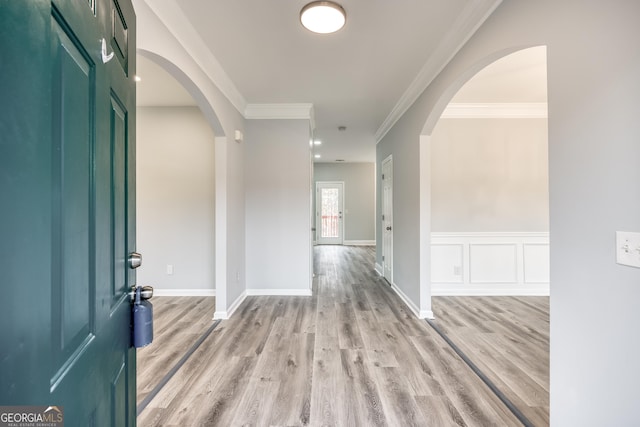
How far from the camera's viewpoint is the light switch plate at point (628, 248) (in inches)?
39.0

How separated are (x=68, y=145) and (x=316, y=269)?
5632 millimetres

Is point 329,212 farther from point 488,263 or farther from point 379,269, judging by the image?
point 488,263

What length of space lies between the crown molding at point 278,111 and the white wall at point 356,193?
225 inches

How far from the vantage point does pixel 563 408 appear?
1.29 metres

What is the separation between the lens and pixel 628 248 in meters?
1.02

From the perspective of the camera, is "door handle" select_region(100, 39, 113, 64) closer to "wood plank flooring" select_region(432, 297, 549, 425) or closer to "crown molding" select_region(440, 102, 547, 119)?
"wood plank flooring" select_region(432, 297, 549, 425)

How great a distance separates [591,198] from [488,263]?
317cm

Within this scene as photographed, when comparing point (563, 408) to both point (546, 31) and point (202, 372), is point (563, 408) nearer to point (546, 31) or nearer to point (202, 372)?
point (546, 31)

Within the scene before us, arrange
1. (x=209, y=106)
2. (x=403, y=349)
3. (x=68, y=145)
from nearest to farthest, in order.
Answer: (x=68, y=145) < (x=403, y=349) < (x=209, y=106)

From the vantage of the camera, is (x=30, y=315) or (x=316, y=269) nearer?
(x=30, y=315)

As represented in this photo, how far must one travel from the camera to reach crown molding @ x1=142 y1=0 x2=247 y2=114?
1.87m

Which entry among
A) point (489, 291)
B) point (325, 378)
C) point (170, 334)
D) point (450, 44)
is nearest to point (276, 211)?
point (170, 334)

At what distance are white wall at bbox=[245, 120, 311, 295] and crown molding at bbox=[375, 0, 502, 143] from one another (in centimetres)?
150

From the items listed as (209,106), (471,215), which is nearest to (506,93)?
(471,215)
